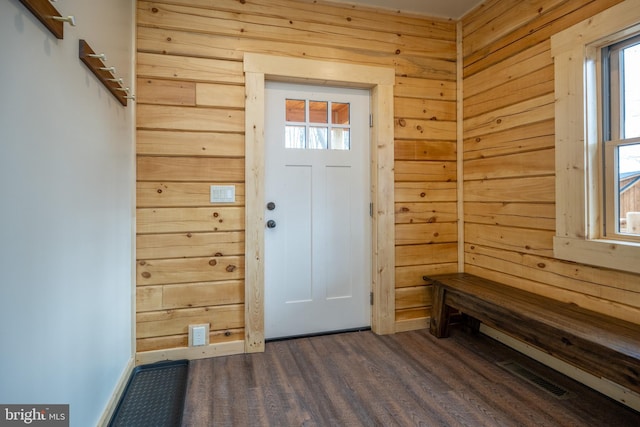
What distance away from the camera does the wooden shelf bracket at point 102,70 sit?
132 centimetres

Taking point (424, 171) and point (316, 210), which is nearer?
A: point (316, 210)

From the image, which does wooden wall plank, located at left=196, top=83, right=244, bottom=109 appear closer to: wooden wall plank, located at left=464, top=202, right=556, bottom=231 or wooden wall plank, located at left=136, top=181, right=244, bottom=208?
wooden wall plank, located at left=136, top=181, right=244, bottom=208

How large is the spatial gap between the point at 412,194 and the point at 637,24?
1.57 m

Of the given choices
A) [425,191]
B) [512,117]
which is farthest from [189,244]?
[512,117]

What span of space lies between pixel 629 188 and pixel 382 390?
5.77ft

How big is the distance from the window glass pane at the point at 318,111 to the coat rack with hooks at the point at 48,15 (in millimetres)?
1679

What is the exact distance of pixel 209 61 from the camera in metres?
2.28

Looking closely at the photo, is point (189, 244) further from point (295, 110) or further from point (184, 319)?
point (295, 110)

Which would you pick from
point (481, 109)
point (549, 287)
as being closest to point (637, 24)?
point (481, 109)

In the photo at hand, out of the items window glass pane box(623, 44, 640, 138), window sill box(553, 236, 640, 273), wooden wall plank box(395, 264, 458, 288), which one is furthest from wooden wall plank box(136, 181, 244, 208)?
window glass pane box(623, 44, 640, 138)

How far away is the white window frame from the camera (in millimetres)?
1804

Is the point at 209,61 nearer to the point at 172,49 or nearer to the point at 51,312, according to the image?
the point at 172,49

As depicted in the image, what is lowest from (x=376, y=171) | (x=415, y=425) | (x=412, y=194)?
(x=415, y=425)

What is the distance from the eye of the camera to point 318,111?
103 inches
